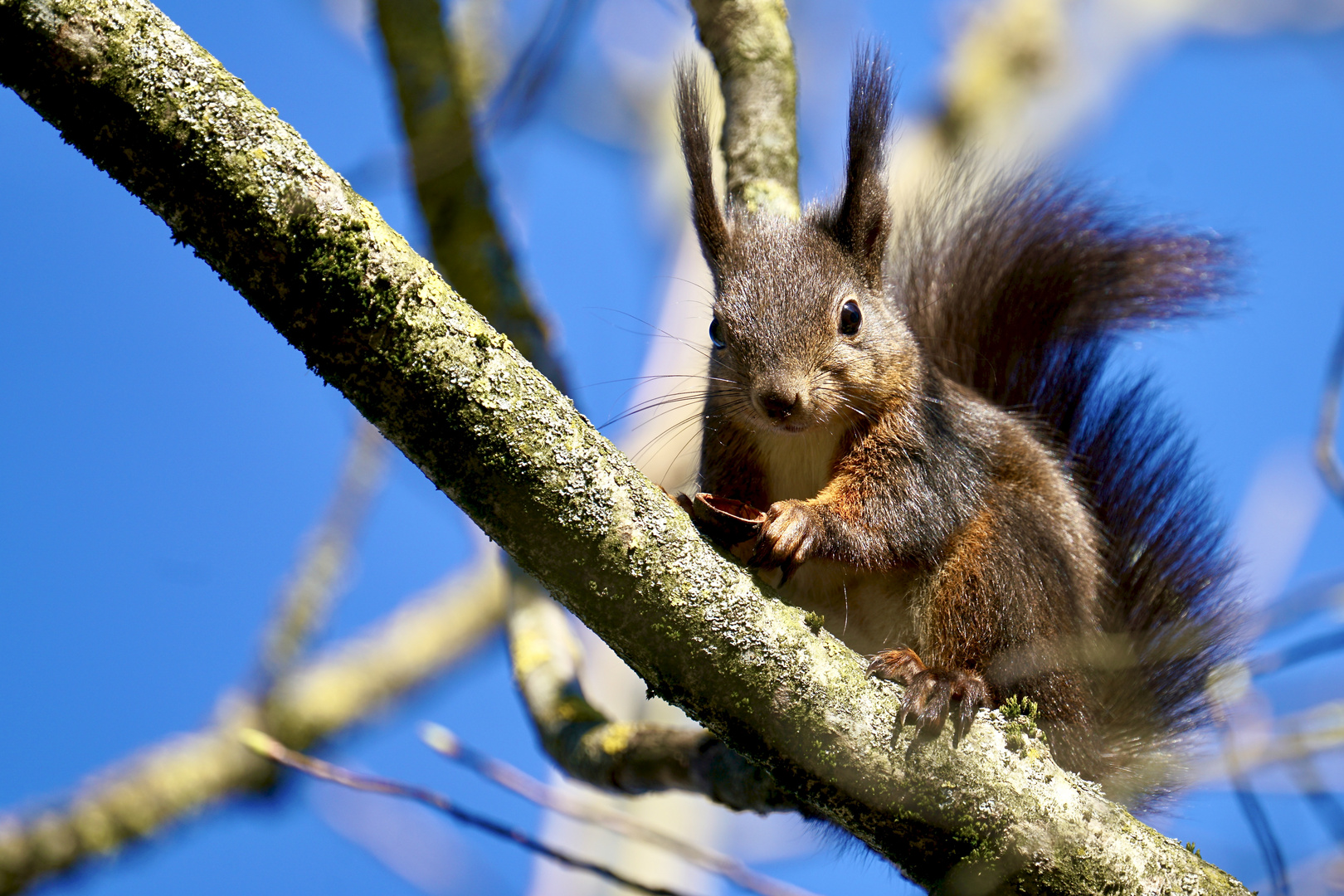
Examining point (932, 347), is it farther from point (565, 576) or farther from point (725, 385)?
point (565, 576)

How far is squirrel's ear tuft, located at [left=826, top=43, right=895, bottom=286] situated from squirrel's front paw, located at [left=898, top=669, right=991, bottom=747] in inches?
52.5

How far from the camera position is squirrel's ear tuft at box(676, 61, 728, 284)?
2920 millimetres

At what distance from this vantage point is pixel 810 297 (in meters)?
2.98

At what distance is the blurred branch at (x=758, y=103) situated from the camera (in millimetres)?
3186

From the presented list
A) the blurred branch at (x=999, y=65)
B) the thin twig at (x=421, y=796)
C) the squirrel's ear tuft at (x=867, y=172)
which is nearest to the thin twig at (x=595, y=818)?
the thin twig at (x=421, y=796)

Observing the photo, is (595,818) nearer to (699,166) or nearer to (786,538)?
(786,538)

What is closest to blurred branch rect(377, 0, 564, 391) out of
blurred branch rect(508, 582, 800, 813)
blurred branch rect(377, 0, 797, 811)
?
blurred branch rect(377, 0, 797, 811)

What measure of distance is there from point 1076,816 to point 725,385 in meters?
1.45

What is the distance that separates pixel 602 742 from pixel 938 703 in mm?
1230

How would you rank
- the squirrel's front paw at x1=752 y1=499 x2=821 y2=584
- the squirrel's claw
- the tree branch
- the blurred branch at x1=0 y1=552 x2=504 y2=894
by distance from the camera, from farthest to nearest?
the blurred branch at x1=0 y1=552 x2=504 y2=894, the squirrel's front paw at x1=752 y1=499 x2=821 y2=584, the squirrel's claw, the tree branch

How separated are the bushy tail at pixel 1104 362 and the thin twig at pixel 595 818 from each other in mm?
1123

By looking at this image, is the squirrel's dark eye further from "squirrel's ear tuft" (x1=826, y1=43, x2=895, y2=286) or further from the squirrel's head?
"squirrel's ear tuft" (x1=826, y1=43, x2=895, y2=286)

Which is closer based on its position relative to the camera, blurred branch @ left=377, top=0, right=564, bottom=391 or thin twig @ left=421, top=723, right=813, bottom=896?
thin twig @ left=421, top=723, right=813, bottom=896

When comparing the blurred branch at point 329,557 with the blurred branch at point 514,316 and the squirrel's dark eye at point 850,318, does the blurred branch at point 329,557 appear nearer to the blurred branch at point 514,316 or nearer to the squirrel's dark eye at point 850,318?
the blurred branch at point 514,316
